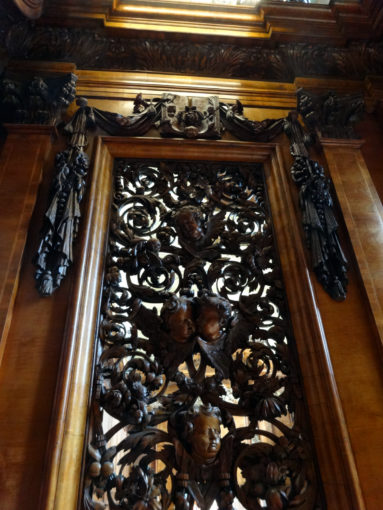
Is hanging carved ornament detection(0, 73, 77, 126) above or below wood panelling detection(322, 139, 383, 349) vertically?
above

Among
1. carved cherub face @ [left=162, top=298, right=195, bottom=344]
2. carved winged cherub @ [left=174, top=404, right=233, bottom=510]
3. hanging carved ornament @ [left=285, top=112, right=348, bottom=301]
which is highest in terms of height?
hanging carved ornament @ [left=285, top=112, right=348, bottom=301]

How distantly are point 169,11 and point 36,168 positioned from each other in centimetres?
172

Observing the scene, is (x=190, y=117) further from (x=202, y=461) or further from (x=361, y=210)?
(x=202, y=461)

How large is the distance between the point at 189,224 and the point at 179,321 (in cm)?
62

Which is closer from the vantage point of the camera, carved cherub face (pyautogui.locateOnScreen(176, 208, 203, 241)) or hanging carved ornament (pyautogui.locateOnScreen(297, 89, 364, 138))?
carved cherub face (pyautogui.locateOnScreen(176, 208, 203, 241))

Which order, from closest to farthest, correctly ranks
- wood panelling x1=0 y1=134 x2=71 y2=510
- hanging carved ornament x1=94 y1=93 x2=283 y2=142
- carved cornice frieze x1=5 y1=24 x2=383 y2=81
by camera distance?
wood panelling x1=0 y1=134 x2=71 y2=510
hanging carved ornament x1=94 y1=93 x2=283 y2=142
carved cornice frieze x1=5 y1=24 x2=383 y2=81

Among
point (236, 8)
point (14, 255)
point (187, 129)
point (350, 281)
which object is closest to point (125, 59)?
point (187, 129)

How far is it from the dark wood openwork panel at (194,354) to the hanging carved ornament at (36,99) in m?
0.56

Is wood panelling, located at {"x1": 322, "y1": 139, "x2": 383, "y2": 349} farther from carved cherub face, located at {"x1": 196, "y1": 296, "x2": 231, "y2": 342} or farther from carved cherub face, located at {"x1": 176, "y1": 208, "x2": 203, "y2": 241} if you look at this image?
carved cherub face, located at {"x1": 176, "y1": 208, "x2": 203, "y2": 241}

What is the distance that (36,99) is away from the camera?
7.81ft

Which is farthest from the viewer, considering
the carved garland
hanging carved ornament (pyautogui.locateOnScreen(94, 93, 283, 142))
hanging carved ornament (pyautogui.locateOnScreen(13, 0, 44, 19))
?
hanging carved ornament (pyautogui.locateOnScreen(94, 93, 283, 142))

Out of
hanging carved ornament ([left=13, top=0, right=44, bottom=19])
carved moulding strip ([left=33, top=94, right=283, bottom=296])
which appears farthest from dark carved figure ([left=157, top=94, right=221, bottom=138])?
hanging carved ornament ([left=13, top=0, right=44, bottom=19])

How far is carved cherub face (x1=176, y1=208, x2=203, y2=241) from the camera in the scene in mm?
2199

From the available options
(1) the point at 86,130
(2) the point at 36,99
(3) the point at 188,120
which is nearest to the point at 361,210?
(3) the point at 188,120
